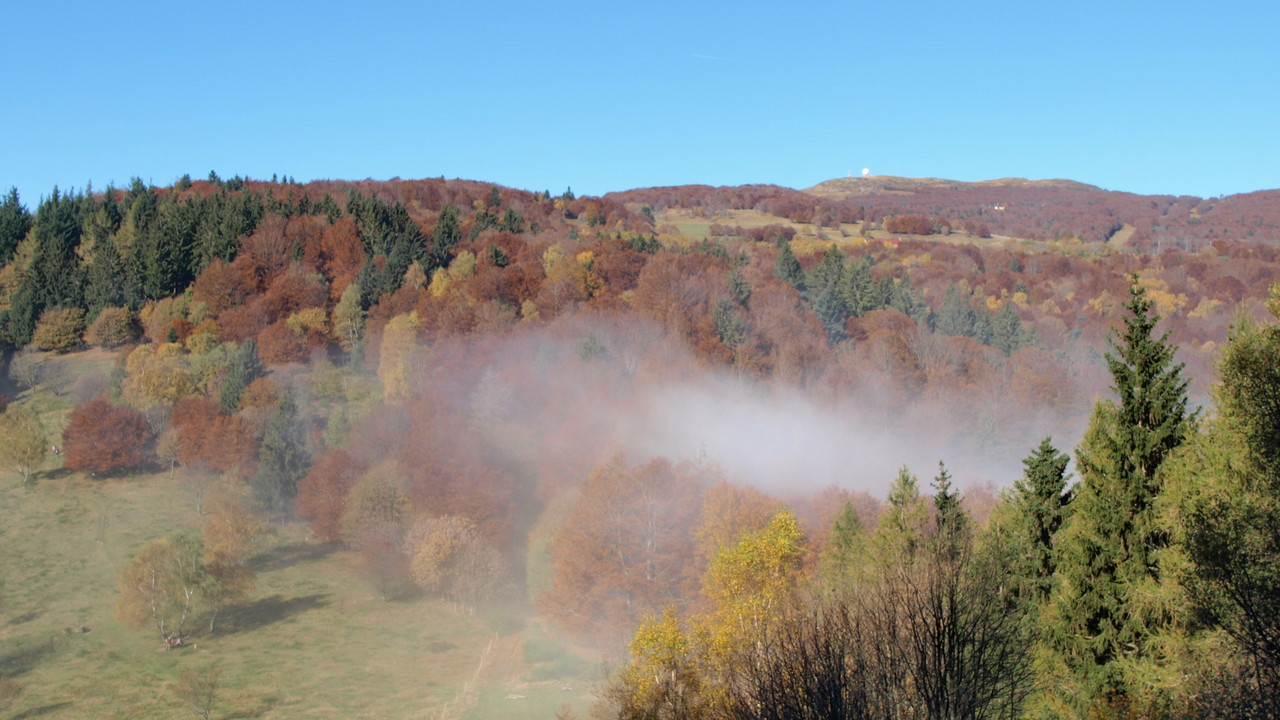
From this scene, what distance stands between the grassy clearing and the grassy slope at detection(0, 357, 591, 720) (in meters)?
0.12

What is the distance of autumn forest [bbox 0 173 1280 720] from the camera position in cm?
1538

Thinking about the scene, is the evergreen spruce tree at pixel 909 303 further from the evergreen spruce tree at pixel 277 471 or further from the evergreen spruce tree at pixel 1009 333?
the evergreen spruce tree at pixel 277 471

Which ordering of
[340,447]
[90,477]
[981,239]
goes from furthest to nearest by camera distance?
[981,239]
[340,447]
[90,477]

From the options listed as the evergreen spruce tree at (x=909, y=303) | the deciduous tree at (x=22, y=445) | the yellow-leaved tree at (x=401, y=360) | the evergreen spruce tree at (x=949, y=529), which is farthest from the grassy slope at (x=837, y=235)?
the evergreen spruce tree at (x=949, y=529)

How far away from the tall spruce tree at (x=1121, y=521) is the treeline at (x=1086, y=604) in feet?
0.13

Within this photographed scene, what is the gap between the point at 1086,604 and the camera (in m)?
18.6

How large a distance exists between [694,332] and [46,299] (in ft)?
242

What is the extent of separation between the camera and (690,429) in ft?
272

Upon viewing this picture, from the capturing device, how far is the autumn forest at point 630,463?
15.4m

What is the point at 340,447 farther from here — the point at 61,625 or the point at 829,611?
the point at 829,611

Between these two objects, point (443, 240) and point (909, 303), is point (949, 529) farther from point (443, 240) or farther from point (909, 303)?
point (443, 240)

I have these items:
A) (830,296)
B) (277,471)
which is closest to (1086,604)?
(277,471)

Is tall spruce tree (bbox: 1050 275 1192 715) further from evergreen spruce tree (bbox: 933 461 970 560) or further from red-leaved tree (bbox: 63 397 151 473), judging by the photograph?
red-leaved tree (bbox: 63 397 151 473)

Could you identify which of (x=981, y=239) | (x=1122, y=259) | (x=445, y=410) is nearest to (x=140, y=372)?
(x=445, y=410)
